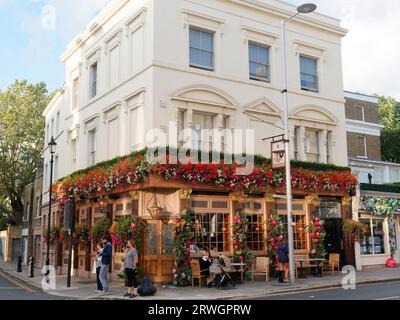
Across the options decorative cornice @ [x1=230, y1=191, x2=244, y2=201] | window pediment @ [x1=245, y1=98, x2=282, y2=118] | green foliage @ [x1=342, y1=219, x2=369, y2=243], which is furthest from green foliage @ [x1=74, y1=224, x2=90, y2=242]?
green foliage @ [x1=342, y1=219, x2=369, y2=243]

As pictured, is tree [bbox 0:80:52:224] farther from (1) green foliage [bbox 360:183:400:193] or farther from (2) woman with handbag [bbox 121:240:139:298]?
(2) woman with handbag [bbox 121:240:139:298]

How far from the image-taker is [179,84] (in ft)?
63.0

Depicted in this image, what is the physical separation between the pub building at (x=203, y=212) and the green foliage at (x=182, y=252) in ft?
1.58

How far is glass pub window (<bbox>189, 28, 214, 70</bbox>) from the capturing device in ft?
66.2

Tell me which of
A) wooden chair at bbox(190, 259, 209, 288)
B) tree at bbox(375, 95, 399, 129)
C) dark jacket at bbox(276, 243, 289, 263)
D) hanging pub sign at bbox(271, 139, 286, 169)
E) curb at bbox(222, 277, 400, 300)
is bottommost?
curb at bbox(222, 277, 400, 300)

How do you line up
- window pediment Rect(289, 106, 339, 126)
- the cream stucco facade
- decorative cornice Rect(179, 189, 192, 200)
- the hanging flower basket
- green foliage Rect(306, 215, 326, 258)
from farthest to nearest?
window pediment Rect(289, 106, 339, 126)
green foliage Rect(306, 215, 326, 258)
the cream stucco facade
decorative cornice Rect(179, 189, 192, 200)
the hanging flower basket

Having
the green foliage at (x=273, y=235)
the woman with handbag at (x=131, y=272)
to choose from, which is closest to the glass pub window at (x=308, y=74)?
the green foliage at (x=273, y=235)

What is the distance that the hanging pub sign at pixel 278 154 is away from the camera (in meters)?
17.8

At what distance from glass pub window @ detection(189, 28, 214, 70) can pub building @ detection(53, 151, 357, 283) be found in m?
5.45

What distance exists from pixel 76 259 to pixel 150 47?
1181cm

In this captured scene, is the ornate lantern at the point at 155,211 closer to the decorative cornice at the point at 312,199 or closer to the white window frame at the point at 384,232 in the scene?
the decorative cornice at the point at 312,199

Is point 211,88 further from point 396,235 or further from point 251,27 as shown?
point 396,235

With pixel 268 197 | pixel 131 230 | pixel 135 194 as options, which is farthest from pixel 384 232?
pixel 131 230

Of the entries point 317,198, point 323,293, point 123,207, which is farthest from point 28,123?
point 323,293
